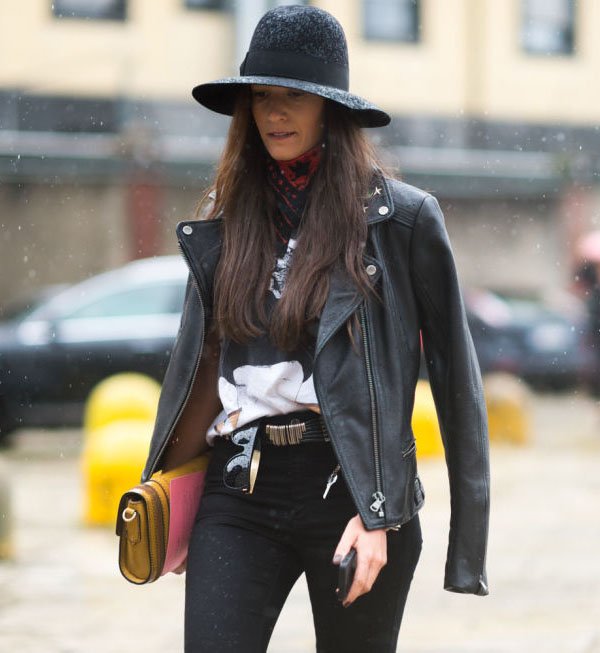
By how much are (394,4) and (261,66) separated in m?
19.0

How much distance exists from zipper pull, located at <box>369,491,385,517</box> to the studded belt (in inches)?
5.7

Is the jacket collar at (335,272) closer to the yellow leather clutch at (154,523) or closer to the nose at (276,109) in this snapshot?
the nose at (276,109)

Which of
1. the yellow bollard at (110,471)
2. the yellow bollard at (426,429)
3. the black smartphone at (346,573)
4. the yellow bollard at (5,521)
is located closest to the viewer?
the black smartphone at (346,573)

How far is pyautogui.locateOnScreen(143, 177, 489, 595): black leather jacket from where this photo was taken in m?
2.49

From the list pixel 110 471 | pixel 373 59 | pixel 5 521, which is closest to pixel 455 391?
pixel 5 521

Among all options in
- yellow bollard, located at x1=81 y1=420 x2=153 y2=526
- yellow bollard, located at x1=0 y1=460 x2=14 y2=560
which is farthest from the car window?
yellow bollard, located at x1=0 y1=460 x2=14 y2=560

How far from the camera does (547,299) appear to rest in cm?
1645

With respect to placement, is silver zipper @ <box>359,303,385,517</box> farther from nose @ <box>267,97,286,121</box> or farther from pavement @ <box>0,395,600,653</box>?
pavement @ <box>0,395,600,653</box>

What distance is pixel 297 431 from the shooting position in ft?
8.29

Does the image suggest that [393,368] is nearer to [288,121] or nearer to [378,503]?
[378,503]

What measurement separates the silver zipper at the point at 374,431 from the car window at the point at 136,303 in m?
9.07

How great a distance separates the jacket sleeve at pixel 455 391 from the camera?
2.60m

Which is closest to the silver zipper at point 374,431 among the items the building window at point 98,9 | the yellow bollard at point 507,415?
the yellow bollard at point 507,415

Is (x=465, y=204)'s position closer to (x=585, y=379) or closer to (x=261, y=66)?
(x=585, y=379)
